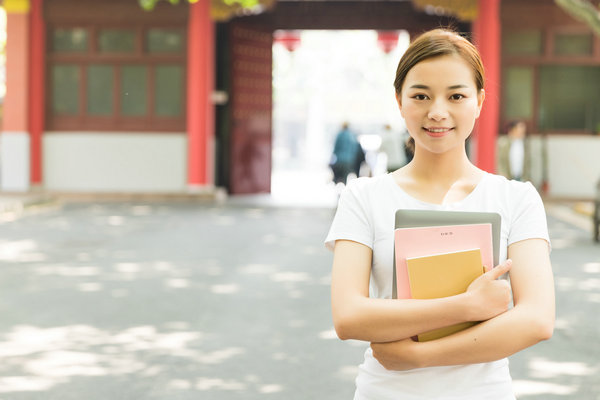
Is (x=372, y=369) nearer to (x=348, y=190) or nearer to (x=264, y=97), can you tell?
(x=348, y=190)

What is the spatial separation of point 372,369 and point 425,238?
367 mm

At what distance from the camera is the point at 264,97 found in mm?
21000

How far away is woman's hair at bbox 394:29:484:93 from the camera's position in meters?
2.01

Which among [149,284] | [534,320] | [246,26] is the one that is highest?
[246,26]

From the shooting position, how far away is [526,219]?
206 centimetres

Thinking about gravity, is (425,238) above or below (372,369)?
above

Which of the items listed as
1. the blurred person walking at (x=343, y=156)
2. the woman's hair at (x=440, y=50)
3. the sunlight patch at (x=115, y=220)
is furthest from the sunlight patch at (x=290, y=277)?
the blurred person walking at (x=343, y=156)

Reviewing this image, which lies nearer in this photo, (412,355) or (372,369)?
(412,355)

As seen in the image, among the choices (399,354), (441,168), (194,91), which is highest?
(194,91)

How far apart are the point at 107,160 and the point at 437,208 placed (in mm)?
18479

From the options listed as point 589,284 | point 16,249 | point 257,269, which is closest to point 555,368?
point 589,284

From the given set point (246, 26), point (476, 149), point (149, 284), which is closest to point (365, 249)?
point (149, 284)

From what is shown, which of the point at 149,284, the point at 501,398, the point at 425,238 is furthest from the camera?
the point at 149,284

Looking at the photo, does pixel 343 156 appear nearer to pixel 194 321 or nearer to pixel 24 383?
pixel 194 321
